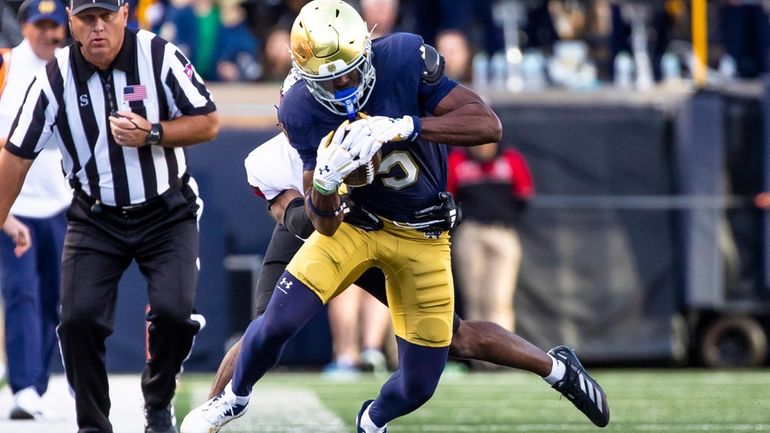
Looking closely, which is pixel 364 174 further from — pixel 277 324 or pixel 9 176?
pixel 9 176

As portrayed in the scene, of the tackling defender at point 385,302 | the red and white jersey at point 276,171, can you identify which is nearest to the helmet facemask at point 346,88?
the tackling defender at point 385,302

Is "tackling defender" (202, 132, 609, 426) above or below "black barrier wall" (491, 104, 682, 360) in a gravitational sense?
above

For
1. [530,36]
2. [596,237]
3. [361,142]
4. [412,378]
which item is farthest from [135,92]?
[530,36]

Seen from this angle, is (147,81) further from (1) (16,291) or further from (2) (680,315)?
(2) (680,315)

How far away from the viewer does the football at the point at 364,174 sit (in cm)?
423

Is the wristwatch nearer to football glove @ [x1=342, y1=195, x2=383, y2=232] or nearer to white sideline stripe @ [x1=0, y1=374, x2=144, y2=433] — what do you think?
football glove @ [x1=342, y1=195, x2=383, y2=232]

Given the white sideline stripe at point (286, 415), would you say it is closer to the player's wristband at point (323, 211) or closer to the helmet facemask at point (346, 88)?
the player's wristband at point (323, 211)

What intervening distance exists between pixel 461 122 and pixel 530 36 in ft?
21.2

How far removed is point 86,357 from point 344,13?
147 centimetres

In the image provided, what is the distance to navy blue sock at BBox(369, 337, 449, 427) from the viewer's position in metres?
4.56

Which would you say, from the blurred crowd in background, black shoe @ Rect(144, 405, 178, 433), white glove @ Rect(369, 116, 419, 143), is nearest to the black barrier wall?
the blurred crowd in background

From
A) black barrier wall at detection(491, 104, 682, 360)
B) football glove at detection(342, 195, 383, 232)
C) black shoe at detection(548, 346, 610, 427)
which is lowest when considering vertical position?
black barrier wall at detection(491, 104, 682, 360)

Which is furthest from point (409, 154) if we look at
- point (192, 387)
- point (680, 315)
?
point (680, 315)

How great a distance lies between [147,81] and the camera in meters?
4.83
